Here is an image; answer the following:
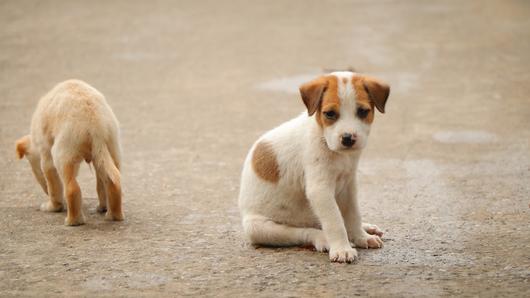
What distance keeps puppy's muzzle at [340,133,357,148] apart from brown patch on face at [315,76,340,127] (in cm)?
16

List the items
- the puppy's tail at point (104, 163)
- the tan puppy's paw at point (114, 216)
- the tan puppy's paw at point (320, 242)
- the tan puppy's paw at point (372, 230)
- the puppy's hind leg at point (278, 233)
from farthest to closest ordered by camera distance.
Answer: the tan puppy's paw at point (114, 216), the puppy's tail at point (104, 163), the tan puppy's paw at point (372, 230), the puppy's hind leg at point (278, 233), the tan puppy's paw at point (320, 242)

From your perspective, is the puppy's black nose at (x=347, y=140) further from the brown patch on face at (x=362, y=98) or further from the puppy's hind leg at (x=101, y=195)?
the puppy's hind leg at (x=101, y=195)

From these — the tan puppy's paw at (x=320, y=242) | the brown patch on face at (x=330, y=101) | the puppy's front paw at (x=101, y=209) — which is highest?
the brown patch on face at (x=330, y=101)

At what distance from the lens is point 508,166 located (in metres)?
7.84

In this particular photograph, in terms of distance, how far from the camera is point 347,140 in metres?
5.21

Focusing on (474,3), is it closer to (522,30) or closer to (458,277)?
(522,30)

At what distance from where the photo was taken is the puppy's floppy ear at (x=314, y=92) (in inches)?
211

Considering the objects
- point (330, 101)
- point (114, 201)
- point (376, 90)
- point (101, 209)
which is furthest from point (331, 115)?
point (101, 209)

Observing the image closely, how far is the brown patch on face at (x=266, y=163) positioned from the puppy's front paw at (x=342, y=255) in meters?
0.66

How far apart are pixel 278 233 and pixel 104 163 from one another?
1.54 metres

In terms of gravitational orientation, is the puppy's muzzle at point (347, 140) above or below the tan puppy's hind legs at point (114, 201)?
above

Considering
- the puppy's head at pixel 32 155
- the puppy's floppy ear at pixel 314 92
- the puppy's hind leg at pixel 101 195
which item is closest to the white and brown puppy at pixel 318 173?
the puppy's floppy ear at pixel 314 92

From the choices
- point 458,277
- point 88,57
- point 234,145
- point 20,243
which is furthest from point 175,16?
point 458,277

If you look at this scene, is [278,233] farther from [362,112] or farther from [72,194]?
[72,194]
